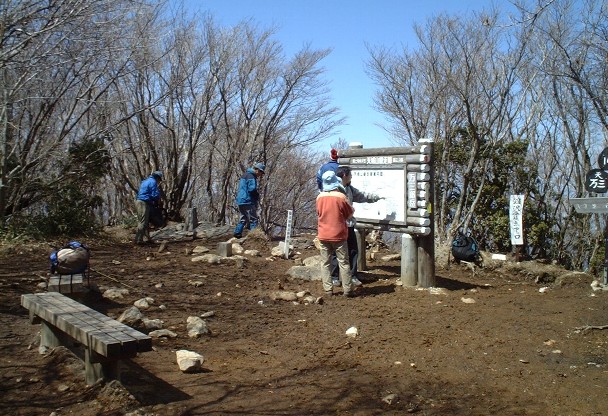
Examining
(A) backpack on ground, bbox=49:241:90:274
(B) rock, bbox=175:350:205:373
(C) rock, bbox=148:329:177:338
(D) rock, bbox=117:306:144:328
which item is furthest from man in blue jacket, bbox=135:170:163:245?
(B) rock, bbox=175:350:205:373

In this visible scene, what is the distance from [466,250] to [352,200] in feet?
10.2

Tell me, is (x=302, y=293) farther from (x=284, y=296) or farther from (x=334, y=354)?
(x=334, y=354)

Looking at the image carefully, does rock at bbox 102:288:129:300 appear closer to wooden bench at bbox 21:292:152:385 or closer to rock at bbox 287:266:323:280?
wooden bench at bbox 21:292:152:385

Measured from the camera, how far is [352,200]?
29.1 ft

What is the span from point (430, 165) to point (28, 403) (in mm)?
5889

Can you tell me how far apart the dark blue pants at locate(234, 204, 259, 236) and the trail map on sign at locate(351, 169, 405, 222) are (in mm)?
4351

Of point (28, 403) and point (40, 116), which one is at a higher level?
point (40, 116)

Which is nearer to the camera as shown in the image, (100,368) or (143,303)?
(100,368)

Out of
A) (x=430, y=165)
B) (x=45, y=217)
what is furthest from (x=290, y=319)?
(x=45, y=217)

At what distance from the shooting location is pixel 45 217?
12.4 metres

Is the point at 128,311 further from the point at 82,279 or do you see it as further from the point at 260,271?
the point at 260,271

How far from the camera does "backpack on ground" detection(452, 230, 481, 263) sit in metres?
10.8

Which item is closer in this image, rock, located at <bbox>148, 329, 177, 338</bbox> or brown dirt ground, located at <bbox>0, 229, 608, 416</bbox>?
brown dirt ground, located at <bbox>0, 229, 608, 416</bbox>

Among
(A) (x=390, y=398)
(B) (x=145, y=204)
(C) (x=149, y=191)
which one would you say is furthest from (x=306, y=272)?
(A) (x=390, y=398)
